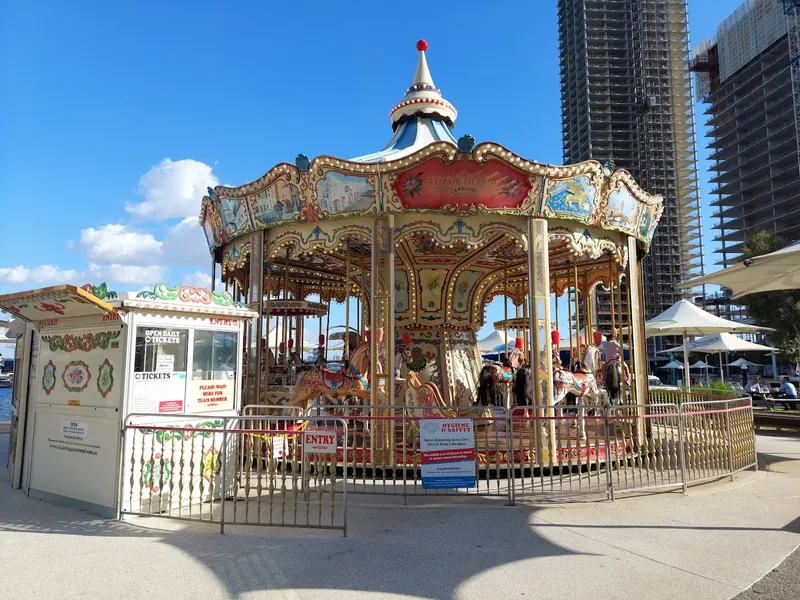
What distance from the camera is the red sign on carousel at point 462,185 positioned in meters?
7.86

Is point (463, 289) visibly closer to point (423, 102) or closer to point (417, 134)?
point (417, 134)

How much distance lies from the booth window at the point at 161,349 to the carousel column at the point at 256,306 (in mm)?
2883

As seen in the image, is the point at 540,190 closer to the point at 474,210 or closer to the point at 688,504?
the point at 474,210

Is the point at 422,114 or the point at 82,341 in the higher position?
the point at 422,114

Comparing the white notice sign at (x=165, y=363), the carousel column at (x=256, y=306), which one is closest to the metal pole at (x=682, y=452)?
the white notice sign at (x=165, y=363)

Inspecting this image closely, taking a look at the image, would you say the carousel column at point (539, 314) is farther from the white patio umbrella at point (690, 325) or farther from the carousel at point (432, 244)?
the white patio umbrella at point (690, 325)

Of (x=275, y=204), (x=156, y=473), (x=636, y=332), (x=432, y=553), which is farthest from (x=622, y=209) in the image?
(x=156, y=473)

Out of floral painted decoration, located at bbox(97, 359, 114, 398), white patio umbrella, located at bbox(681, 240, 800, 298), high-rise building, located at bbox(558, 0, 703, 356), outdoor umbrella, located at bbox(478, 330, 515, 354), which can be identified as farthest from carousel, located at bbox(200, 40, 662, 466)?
high-rise building, located at bbox(558, 0, 703, 356)

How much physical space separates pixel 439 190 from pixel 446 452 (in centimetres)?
386

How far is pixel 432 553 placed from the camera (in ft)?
14.6

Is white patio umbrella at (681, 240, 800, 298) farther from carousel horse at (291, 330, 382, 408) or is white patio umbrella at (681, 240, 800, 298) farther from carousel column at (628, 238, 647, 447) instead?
carousel horse at (291, 330, 382, 408)

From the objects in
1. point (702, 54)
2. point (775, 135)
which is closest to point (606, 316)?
point (775, 135)

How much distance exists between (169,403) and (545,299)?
5.27m

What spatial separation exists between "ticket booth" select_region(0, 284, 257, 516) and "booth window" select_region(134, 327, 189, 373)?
0.03 ft
